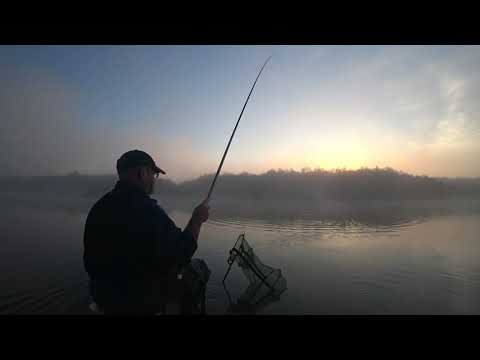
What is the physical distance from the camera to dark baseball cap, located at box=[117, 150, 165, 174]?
2.20 m

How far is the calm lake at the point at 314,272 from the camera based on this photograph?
15.9 ft

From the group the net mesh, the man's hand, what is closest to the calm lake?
the net mesh

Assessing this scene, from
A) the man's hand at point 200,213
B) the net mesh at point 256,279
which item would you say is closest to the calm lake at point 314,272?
the net mesh at point 256,279

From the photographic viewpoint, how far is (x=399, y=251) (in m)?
9.64

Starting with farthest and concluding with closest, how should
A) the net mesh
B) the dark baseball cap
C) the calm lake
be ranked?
the calm lake < the net mesh < the dark baseball cap

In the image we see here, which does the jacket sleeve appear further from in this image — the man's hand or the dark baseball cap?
the dark baseball cap

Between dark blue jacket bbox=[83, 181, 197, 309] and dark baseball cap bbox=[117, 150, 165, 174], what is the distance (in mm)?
338

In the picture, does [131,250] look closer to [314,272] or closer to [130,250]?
[130,250]

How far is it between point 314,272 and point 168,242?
20.0ft

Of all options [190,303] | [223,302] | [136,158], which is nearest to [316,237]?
[223,302]
